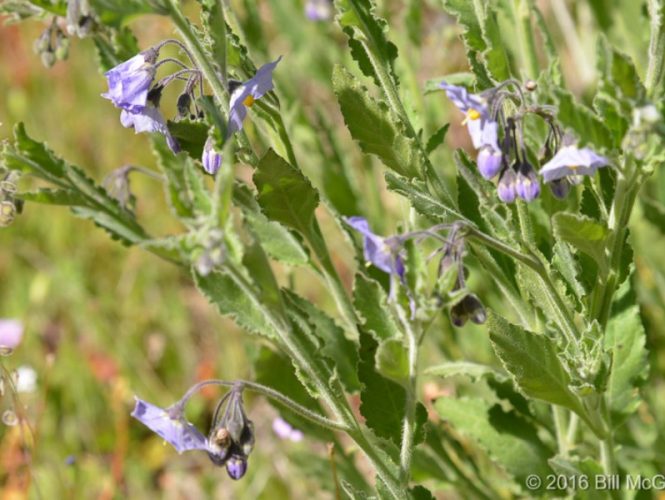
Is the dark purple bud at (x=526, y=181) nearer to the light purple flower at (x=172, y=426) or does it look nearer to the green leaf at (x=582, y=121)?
the green leaf at (x=582, y=121)

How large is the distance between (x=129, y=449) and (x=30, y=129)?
2474 millimetres

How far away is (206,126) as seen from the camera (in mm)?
1903

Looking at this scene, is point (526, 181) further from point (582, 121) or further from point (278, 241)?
point (278, 241)

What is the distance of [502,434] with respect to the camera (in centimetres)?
245

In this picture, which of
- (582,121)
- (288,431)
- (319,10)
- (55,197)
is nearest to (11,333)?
(288,431)

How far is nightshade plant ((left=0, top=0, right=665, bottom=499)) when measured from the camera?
1.60 metres

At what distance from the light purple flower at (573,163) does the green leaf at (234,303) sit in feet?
1.90

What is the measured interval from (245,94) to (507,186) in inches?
19.8

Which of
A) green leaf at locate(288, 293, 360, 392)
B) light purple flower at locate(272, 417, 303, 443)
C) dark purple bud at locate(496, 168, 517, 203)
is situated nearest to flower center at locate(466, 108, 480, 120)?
dark purple bud at locate(496, 168, 517, 203)

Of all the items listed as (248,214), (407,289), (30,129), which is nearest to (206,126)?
(248,214)

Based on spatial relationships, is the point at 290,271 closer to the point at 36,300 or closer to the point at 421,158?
the point at 421,158

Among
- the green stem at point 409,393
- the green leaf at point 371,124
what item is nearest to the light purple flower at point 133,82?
the green leaf at point 371,124

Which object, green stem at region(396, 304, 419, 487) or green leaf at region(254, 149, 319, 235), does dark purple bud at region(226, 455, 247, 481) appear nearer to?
green stem at region(396, 304, 419, 487)

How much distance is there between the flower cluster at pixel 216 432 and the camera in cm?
180
